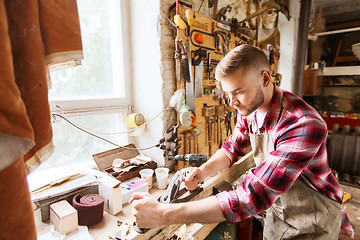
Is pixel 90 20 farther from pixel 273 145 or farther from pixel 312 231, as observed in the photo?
pixel 312 231

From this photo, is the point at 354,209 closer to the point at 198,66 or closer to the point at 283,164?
the point at 283,164

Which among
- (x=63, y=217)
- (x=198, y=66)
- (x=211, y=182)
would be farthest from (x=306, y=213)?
(x=198, y=66)

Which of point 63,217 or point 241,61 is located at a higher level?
point 241,61

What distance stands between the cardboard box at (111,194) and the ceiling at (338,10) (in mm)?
3811

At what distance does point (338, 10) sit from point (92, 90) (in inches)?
159

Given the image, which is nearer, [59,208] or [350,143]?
[59,208]

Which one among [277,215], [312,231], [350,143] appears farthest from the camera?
[350,143]

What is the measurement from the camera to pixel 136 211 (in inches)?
29.9

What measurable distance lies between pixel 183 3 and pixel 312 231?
67.0 inches

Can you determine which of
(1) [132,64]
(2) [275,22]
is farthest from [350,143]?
(1) [132,64]

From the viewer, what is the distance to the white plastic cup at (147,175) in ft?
4.63

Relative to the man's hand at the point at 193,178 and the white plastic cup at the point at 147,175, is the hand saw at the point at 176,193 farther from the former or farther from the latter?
the white plastic cup at the point at 147,175

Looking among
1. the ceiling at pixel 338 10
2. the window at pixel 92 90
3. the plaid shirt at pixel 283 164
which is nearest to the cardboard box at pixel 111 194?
the window at pixel 92 90

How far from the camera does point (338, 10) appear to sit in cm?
318
